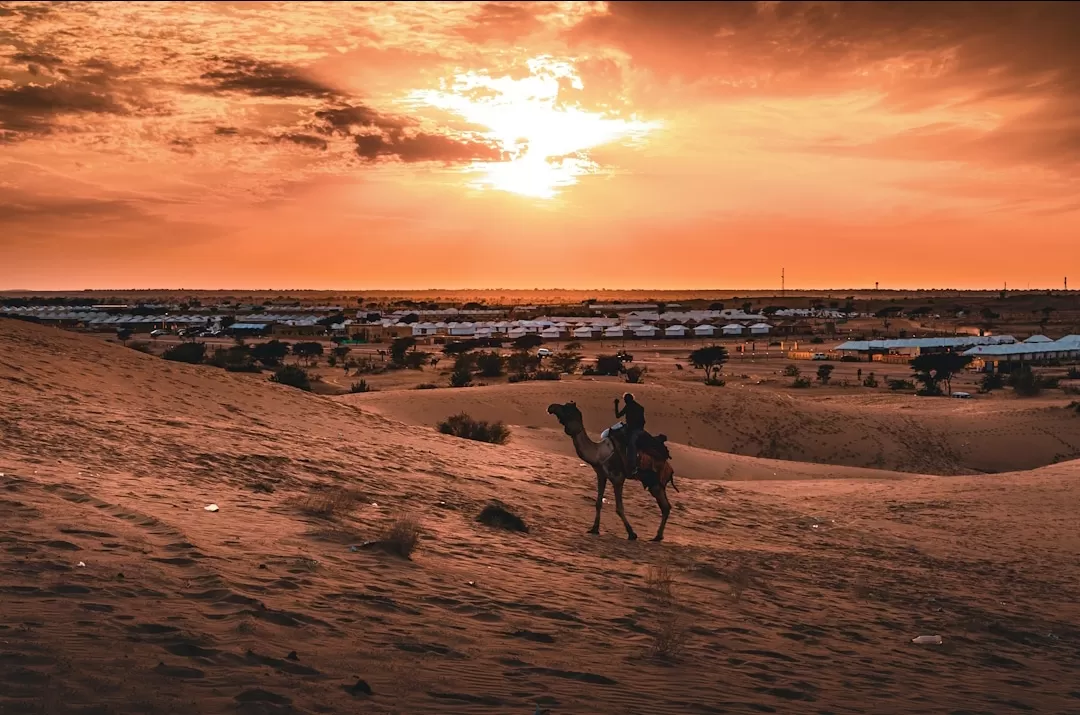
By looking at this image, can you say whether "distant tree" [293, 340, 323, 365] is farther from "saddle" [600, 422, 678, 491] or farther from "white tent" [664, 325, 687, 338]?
"saddle" [600, 422, 678, 491]

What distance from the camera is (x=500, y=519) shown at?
41.5ft

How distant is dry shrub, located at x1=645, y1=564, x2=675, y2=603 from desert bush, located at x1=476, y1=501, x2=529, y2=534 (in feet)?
7.76

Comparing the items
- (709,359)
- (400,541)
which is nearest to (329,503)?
(400,541)

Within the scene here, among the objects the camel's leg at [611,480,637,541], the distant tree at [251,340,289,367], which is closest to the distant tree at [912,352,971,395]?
the distant tree at [251,340,289,367]

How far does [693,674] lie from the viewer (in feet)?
23.5

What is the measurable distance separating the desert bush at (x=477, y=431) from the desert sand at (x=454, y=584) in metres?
5.30

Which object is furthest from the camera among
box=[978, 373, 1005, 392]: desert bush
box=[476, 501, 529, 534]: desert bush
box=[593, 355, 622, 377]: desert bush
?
box=[593, 355, 622, 377]: desert bush

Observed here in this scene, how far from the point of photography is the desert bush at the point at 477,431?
26297 mm

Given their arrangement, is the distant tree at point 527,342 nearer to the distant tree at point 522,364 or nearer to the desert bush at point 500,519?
the distant tree at point 522,364

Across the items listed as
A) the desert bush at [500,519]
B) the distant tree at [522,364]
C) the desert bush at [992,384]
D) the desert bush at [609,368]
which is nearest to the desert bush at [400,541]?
the desert bush at [500,519]

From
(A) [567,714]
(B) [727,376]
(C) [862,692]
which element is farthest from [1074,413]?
(A) [567,714]

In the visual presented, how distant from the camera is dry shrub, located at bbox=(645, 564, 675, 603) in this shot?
31.1 feet

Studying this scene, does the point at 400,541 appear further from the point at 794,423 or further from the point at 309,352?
the point at 309,352

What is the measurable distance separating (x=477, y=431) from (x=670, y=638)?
61.8 feet
